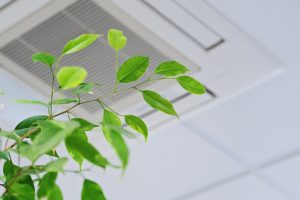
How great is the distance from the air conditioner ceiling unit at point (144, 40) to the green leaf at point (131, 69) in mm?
956

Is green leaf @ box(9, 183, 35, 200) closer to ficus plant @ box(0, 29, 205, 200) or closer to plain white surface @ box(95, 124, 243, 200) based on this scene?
ficus plant @ box(0, 29, 205, 200)

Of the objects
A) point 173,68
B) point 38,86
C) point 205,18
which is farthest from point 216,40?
point 173,68

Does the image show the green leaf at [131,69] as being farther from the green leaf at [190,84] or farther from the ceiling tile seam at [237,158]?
the ceiling tile seam at [237,158]

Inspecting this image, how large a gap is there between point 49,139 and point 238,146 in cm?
189

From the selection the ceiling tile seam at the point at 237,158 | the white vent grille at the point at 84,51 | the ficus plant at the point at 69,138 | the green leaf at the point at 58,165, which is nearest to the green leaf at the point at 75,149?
the ficus plant at the point at 69,138

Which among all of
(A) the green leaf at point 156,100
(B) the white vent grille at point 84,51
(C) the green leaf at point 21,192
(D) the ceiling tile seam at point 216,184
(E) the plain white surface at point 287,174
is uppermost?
(E) the plain white surface at point 287,174

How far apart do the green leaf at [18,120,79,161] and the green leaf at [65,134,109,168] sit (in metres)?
0.06

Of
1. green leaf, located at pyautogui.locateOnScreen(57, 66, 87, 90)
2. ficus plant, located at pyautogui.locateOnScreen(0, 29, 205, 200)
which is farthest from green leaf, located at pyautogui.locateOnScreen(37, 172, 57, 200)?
green leaf, located at pyautogui.locateOnScreen(57, 66, 87, 90)

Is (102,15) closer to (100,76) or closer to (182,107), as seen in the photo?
(100,76)

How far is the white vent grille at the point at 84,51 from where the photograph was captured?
177 cm

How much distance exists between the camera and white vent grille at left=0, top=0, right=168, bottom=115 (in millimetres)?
1769

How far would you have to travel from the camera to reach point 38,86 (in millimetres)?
1983

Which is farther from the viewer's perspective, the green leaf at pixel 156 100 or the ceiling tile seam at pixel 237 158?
the ceiling tile seam at pixel 237 158

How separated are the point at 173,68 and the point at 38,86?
1.22 meters
